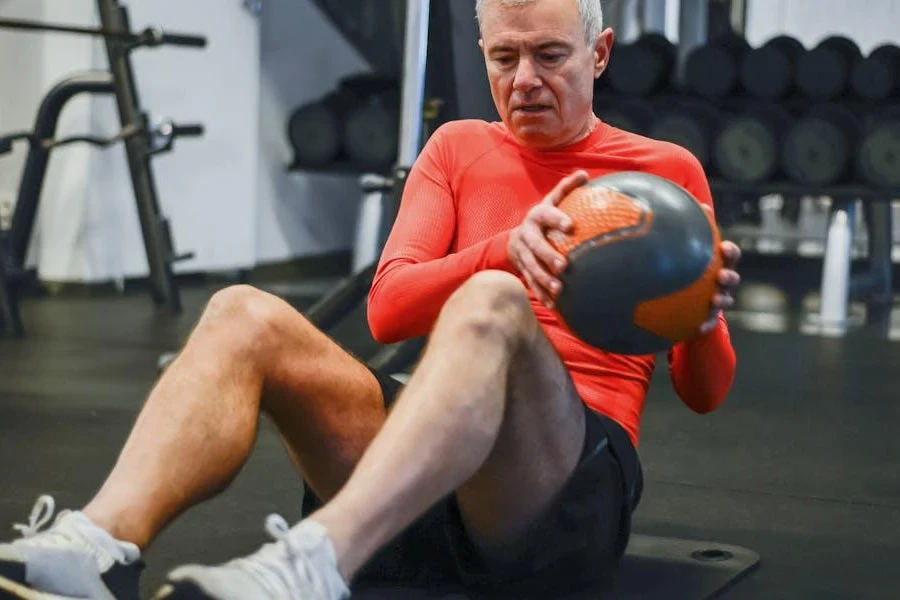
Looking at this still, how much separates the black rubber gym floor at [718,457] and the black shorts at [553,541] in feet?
0.94

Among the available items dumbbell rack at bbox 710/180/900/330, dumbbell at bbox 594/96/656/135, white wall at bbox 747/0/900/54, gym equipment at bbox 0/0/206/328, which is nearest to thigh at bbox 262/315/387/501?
gym equipment at bbox 0/0/206/328

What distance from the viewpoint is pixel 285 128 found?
6.05m

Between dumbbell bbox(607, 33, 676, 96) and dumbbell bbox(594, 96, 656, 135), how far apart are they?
153 mm

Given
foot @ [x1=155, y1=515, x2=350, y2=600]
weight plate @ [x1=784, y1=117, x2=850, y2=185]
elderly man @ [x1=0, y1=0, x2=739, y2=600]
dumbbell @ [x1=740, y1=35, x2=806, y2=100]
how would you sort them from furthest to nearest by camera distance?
dumbbell @ [x1=740, y1=35, x2=806, y2=100] < weight plate @ [x1=784, y1=117, x2=850, y2=185] < elderly man @ [x1=0, y1=0, x2=739, y2=600] < foot @ [x1=155, y1=515, x2=350, y2=600]

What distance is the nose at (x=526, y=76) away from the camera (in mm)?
1811

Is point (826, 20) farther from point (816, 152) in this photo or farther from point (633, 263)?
point (633, 263)

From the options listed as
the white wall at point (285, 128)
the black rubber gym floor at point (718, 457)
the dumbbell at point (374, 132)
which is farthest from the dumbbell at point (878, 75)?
the white wall at point (285, 128)

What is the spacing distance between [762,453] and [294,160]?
10.8 ft

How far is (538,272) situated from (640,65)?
4375 millimetres

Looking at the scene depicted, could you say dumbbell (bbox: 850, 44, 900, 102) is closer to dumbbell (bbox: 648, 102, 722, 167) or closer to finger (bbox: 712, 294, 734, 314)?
Answer: dumbbell (bbox: 648, 102, 722, 167)

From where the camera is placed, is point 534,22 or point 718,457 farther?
point 718,457

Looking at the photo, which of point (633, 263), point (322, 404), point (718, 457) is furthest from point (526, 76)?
point (718, 457)

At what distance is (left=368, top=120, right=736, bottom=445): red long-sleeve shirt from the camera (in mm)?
1773

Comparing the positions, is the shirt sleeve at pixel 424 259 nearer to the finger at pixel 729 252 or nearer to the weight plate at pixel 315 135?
the finger at pixel 729 252
